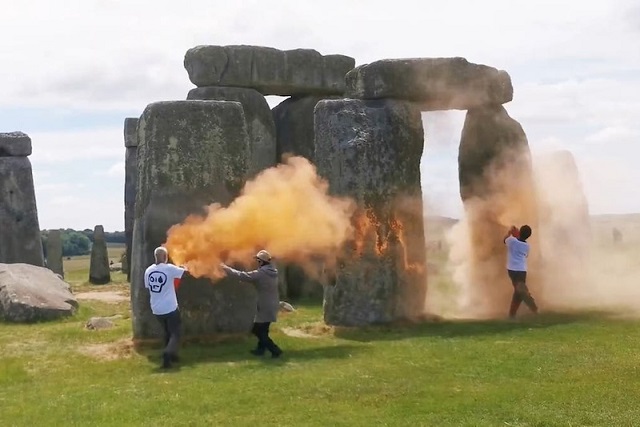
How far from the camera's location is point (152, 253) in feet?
49.2

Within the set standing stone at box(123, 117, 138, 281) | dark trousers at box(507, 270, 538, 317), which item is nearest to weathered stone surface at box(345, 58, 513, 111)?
dark trousers at box(507, 270, 538, 317)

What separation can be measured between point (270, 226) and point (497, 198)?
18.9 ft

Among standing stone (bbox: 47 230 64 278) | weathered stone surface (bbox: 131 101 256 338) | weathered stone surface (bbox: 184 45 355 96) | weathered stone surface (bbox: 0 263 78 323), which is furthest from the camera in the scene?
standing stone (bbox: 47 230 64 278)

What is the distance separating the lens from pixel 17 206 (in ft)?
91.3

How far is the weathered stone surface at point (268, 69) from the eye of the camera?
2370cm

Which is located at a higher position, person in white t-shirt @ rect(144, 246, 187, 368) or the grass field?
person in white t-shirt @ rect(144, 246, 187, 368)

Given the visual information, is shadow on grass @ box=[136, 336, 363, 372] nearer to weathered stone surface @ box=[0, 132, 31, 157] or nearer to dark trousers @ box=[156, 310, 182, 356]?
dark trousers @ box=[156, 310, 182, 356]

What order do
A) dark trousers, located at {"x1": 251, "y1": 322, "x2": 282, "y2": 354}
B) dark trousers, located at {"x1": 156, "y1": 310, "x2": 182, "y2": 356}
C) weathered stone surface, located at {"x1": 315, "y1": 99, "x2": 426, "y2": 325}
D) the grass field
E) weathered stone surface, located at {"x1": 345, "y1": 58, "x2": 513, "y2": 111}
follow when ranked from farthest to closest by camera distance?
weathered stone surface, located at {"x1": 345, "y1": 58, "x2": 513, "y2": 111} → weathered stone surface, located at {"x1": 315, "y1": 99, "x2": 426, "y2": 325} → dark trousers, located at {"x1": 251, "y1": 322, "x2": 282, "y2": 354} → dark trousers, located at {"x1": 156, "y1": 310, "x2": 182, "y2": 356} → the grass field

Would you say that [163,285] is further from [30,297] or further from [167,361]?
[30,297]

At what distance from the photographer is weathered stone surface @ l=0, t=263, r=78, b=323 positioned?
1905 centimetres

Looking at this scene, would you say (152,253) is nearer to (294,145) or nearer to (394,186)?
(394,186)

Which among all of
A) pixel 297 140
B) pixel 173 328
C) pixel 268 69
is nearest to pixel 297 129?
pixel 297 140

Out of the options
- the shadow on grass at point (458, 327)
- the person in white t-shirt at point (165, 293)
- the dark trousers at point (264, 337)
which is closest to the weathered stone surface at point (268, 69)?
the shadow on grass at point (458, 327)

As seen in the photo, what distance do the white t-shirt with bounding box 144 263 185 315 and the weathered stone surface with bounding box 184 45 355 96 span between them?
440 inches
